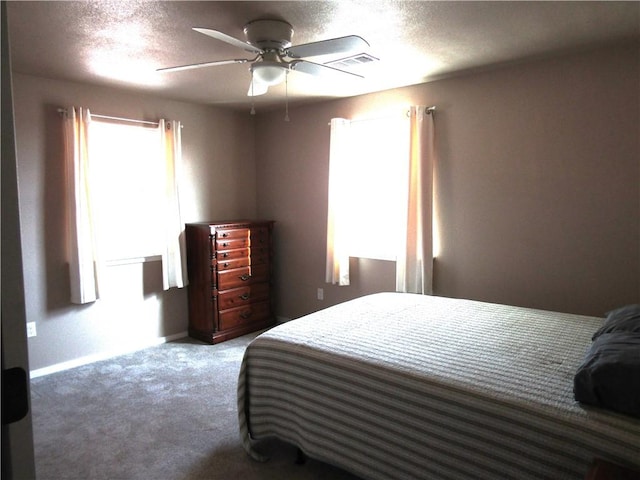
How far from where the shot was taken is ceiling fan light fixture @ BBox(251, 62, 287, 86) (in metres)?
2.38

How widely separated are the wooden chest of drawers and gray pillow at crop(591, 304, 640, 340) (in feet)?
10.2

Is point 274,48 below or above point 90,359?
above

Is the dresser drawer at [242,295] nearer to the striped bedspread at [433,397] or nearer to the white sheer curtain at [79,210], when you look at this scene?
the white sheer curtain at [79,210]

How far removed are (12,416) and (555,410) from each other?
1.60 m

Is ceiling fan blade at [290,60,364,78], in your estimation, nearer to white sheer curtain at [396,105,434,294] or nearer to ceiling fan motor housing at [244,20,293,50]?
ceiling fan motor housing at [244,20,293,50]

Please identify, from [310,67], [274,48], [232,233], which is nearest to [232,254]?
[232,233]

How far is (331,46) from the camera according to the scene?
7.34 ft

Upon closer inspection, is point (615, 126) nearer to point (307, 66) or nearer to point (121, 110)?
point (307, 66)

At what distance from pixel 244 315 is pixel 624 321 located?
3.34 metres

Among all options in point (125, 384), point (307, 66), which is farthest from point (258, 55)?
point (125, 384)

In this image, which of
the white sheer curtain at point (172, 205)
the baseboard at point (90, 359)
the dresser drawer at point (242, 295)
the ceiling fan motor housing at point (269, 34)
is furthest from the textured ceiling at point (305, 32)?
the baseboard at point (90, 359)

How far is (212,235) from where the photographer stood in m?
Answer: 4.12

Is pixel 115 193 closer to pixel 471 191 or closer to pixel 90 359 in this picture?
pixel 90 359

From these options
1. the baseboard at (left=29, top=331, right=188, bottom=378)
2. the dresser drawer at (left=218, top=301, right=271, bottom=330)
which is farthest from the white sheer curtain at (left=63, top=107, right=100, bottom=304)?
the dresser drawer at (left=218, top=301, right=271, bottom=330)
